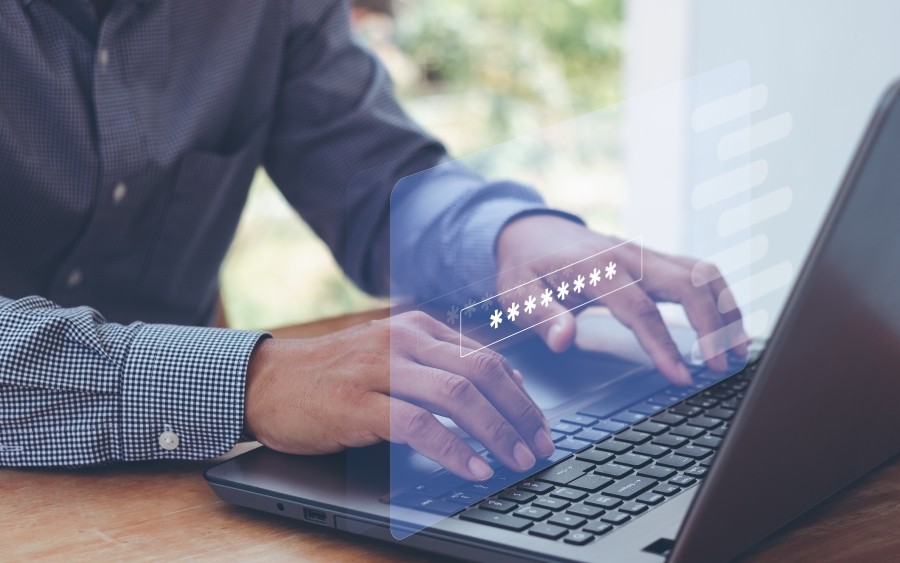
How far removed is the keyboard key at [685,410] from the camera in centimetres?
79

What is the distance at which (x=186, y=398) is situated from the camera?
0.78 metres

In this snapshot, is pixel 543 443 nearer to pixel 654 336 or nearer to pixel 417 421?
pixel 417 421

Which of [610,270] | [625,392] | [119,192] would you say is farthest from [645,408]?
[119,192]

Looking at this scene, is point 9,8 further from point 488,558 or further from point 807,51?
point 807,51

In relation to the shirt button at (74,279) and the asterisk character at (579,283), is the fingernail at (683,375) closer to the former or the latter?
the asterisk character at (579,283)

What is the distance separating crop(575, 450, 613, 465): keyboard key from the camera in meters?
0.69

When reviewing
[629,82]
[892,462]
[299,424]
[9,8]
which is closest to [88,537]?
[299,424]

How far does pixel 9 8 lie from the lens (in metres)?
1.09

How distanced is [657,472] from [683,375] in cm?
19

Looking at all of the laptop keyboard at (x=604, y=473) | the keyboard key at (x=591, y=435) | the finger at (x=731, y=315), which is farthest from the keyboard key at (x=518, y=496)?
the finger at (x=731, y=315)

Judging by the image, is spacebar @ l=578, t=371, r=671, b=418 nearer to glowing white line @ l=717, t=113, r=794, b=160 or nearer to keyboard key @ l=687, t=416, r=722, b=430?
keyboard key @ l=687, t=416, r=722, b=430

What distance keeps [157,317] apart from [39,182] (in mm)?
244

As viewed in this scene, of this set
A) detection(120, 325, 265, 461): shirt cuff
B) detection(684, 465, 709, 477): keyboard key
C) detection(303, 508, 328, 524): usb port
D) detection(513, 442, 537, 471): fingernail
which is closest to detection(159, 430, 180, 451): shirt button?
detection(120, 325, 265, 461): shirt cuff

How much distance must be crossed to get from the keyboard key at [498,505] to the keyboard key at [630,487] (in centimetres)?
6
